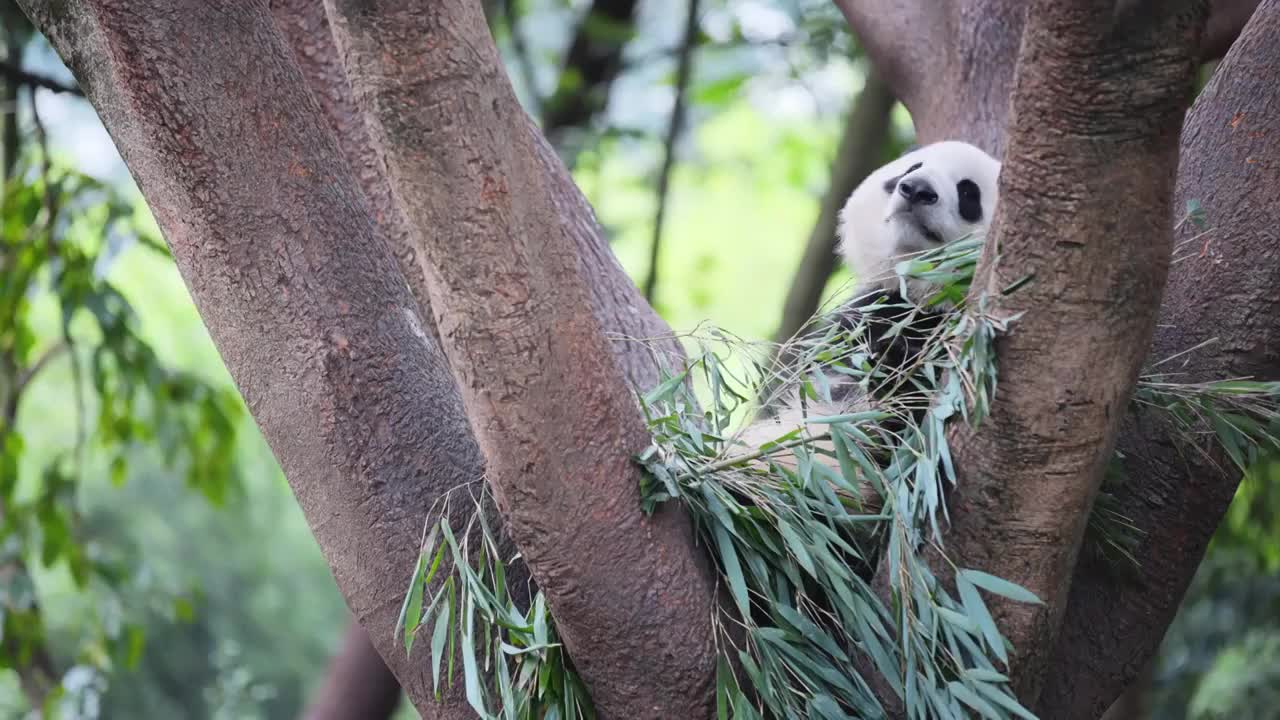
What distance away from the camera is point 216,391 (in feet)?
11.7

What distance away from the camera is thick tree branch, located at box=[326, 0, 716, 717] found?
138 cm

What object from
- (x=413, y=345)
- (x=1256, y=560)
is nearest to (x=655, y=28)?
(x=1256, y=560)

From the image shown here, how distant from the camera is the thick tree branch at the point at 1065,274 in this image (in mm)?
1223

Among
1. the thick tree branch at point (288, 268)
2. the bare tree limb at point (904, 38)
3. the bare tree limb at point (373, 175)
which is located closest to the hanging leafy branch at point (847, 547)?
the thick tree branch at point (288, 268)

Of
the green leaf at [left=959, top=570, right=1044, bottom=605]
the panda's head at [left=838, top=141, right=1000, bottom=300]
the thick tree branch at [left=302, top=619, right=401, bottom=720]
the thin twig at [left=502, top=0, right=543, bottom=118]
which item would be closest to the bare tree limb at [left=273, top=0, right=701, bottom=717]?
the panda's head at [left=838, top=141, right=1000, bottom=300]

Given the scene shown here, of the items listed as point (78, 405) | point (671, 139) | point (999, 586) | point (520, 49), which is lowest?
point (999, 586)

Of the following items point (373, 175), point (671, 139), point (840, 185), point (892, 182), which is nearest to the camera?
point (373, 175)

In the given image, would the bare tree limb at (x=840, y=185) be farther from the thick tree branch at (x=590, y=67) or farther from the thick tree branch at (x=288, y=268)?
the thick tree branch at (x=288, y=268)

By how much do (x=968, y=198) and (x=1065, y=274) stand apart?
3.45 ft

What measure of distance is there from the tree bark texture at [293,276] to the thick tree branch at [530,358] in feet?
0.07

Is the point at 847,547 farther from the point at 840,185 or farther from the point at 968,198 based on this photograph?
the point at 840,185

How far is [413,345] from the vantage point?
1.75 m

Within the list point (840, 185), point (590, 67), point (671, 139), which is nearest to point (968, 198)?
point (840, 185)

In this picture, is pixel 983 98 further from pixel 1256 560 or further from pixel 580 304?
pixel 1256 560
